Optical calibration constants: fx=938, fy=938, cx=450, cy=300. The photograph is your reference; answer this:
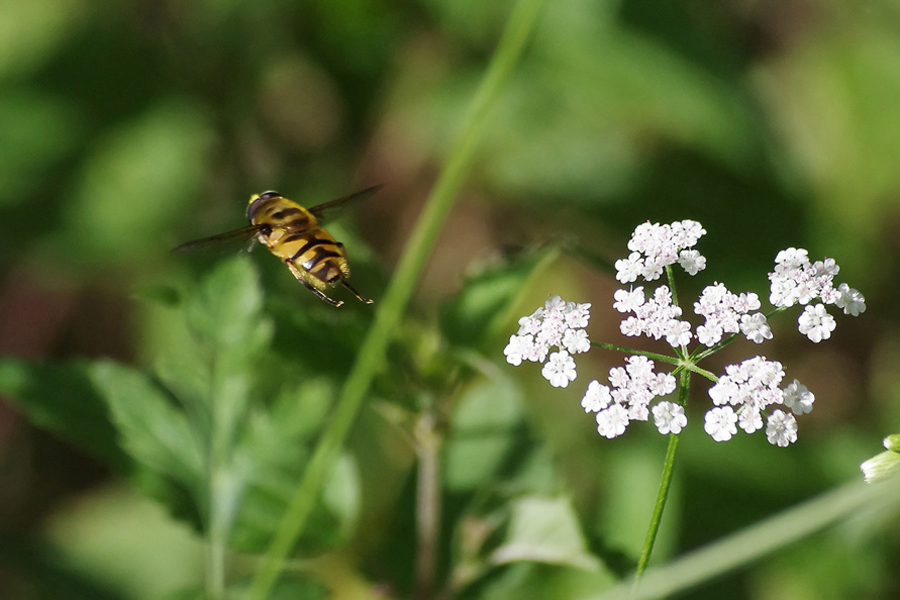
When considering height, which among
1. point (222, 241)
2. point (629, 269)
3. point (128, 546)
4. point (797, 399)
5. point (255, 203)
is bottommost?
point (797, 399)

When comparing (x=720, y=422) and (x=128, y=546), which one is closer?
(x=720, y=422)

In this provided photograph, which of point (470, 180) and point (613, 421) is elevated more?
point (470, 180)

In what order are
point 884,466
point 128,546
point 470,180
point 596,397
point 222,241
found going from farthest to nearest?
point 470,180
point 128,546
point 222,241
point 596,397
point 884,466

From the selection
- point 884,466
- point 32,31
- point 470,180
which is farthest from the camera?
point 470,180

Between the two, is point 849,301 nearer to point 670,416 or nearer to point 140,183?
point 670,416

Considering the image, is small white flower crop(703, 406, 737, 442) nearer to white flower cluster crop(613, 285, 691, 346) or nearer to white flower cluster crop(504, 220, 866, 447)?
white flower cluster crop(504, 220, 866, 447)

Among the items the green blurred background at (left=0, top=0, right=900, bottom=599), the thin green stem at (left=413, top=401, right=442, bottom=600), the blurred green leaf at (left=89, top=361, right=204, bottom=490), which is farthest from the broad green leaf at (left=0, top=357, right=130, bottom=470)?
the green blurred background at (left=0, top=0, right=900, bottom=599)

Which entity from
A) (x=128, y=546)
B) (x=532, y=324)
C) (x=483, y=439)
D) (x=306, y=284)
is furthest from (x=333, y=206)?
(x=128, y=546)
